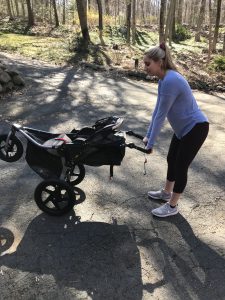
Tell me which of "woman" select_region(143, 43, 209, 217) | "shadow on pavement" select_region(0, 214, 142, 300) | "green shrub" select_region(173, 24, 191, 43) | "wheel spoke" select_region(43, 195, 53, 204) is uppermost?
"woman" select_region(143, 43, 209, 217)

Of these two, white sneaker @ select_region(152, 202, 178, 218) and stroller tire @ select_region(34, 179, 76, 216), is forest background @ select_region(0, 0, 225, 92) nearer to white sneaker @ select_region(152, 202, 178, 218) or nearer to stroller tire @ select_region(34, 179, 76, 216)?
white sneaker @ select_region(152, 202, 178, 218)

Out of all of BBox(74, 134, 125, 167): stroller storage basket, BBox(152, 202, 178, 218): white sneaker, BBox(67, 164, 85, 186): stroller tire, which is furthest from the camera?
BBox(67, 164, 85, 186): stroller tire

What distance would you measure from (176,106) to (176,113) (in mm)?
77

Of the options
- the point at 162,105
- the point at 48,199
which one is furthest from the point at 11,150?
the point at 162,105

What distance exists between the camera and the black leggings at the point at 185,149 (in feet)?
12.0

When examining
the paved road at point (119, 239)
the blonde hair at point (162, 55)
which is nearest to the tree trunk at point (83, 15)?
the paved road at point (119, 239)

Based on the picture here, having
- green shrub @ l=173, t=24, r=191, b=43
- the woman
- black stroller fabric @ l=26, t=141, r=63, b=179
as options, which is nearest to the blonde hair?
the woman

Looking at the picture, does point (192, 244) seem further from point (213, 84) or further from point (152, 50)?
point (213, 84)

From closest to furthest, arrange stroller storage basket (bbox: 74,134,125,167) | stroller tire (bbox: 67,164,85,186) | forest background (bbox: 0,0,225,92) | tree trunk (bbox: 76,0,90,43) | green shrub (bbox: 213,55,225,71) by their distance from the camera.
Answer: stroller storage basket (bbox: 74,134,125,167) < stroller tire (bbox: 67,164,85,186) < forest background (bbox: 0,0,225,92) < green shrub (bbox: 213,55,225,71) < tree trunk (bbox: 76,0,90,43)

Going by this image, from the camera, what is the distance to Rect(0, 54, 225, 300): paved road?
322cm

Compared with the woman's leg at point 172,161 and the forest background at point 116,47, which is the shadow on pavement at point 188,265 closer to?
the woman's leg at point 172,161

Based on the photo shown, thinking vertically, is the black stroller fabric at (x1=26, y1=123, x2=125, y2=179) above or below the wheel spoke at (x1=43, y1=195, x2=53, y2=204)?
above

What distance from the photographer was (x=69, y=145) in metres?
3.89

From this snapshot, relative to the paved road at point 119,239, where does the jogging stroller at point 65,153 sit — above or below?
above
